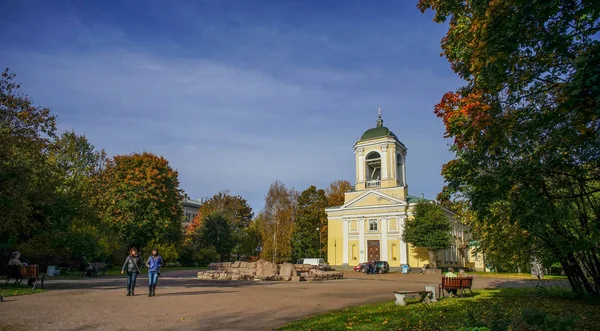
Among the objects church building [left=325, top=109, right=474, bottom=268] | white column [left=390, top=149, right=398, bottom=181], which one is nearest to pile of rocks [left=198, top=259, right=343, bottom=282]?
church building [left=325, top=109, right=474, bottom=268]

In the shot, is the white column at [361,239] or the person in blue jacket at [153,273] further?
the white column at [361,239]

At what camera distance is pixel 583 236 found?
1216cm

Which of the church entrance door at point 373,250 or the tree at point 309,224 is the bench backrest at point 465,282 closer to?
the church entrance door at point 373,250

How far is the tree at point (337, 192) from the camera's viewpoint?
236 feet

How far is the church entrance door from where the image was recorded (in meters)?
55.5

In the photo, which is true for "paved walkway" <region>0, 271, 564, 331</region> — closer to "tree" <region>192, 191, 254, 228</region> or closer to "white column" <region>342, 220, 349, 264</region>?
"white column" <region>342, 220, 349, 264</region>

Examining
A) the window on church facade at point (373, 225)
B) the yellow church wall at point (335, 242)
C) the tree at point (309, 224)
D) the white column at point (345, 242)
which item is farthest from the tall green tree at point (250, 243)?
the window on church facade at point (373, 225)

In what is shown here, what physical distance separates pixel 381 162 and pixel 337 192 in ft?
59.6

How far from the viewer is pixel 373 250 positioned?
55.9 metres

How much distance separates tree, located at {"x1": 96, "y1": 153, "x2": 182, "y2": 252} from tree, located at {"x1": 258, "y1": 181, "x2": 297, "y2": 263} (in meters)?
20.4

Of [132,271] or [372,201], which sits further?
[372,201]

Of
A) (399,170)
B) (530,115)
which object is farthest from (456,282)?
(399,170)

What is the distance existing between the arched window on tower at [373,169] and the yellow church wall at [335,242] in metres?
7.46

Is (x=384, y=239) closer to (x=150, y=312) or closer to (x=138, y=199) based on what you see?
(x=138, y=199)
